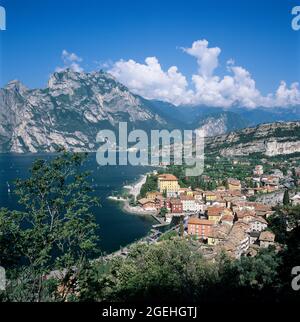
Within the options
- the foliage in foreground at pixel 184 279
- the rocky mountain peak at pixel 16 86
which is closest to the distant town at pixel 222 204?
the foliage in foreground at pixel 184 279

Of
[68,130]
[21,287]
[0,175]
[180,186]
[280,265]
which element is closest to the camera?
[21,287]

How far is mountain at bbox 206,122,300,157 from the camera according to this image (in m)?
38.9

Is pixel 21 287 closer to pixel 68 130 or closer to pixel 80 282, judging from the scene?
pixel 80 282

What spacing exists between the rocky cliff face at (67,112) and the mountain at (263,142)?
3334 centimetres

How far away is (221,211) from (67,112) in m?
75.8

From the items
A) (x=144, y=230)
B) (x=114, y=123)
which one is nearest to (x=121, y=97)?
(x=114, y=123)

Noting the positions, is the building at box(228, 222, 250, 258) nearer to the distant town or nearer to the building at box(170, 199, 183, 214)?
the distant town

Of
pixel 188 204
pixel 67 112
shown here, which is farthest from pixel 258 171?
pixel 67 112

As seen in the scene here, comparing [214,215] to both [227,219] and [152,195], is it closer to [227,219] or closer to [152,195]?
[227,219]

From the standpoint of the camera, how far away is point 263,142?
41156mm

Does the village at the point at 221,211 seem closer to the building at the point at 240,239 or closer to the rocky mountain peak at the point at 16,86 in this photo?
the building at the point at 240,239

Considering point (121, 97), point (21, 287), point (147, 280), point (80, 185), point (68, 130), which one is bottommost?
point (147, 280)

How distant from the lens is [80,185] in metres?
3.38

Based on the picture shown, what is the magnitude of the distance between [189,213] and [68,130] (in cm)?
6557
